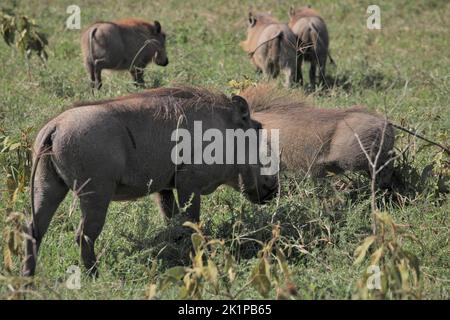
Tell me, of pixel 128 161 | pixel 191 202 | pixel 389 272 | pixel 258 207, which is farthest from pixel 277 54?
pixel 389 272

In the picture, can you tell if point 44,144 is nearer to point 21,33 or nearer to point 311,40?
point 21,33

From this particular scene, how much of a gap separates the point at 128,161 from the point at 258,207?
41.3 inches

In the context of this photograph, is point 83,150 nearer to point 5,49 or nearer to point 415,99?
point 415,99

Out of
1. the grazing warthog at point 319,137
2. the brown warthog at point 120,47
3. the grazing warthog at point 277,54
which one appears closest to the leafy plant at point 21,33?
the brown warthog at point 120,47

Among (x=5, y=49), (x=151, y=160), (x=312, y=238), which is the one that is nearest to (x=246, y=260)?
Result: (x=312, y=238)

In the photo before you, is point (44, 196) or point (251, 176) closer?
point (44, 196)

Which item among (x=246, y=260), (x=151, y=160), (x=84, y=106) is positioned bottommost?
(x=246, y=260)

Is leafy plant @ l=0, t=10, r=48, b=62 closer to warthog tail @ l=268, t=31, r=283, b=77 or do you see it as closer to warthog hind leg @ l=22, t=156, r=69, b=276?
warthog tail @ l=268, t=31, r=283, b=77

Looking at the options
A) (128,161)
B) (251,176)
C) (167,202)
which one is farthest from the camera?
(251,176)

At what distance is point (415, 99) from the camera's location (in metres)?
8.38

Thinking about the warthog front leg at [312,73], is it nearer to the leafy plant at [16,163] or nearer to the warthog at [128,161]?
the warthog at [128,161]

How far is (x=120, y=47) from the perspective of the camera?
9.40 m

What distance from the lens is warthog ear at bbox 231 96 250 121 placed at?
17.3 feet
